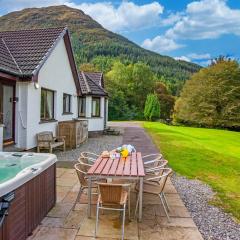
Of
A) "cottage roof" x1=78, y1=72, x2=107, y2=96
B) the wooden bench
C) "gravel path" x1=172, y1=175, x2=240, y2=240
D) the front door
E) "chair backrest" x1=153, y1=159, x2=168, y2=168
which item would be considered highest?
"cottage roof" x1=78, y1=72, x2=107, y2=96

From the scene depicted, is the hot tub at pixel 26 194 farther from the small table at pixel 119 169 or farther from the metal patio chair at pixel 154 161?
the metal patio chair at pixel 154 161

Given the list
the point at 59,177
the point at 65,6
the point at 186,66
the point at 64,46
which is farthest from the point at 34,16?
the point at 59,177

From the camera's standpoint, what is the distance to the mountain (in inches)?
2859

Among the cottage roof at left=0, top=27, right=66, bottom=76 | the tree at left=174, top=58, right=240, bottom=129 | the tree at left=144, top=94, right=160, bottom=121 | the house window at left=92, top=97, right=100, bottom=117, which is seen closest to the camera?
the cottage roof at left=0, top=27, right=66, bottom=76

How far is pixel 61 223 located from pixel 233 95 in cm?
3674

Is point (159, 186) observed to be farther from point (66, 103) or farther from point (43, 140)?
point (66, 103)

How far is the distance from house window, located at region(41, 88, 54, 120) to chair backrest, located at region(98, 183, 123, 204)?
8.91m

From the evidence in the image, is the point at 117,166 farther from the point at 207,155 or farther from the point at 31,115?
the point at 207,155

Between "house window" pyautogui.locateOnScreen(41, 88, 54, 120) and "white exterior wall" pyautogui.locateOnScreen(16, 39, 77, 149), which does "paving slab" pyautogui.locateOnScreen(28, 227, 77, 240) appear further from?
"house window" pyautogui.locateOnScreen(41, 88, 54, 120)

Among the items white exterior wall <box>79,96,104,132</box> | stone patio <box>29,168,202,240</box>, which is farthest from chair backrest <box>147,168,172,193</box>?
white exterior wall <box>79,96,104,132</box>

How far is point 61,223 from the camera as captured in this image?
5129 millimetres

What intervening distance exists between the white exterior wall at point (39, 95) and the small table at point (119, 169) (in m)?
5.53

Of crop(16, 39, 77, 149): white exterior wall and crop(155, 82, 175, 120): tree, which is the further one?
crop(155, 82, 175, 120): tree

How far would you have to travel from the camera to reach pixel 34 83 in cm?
1159
